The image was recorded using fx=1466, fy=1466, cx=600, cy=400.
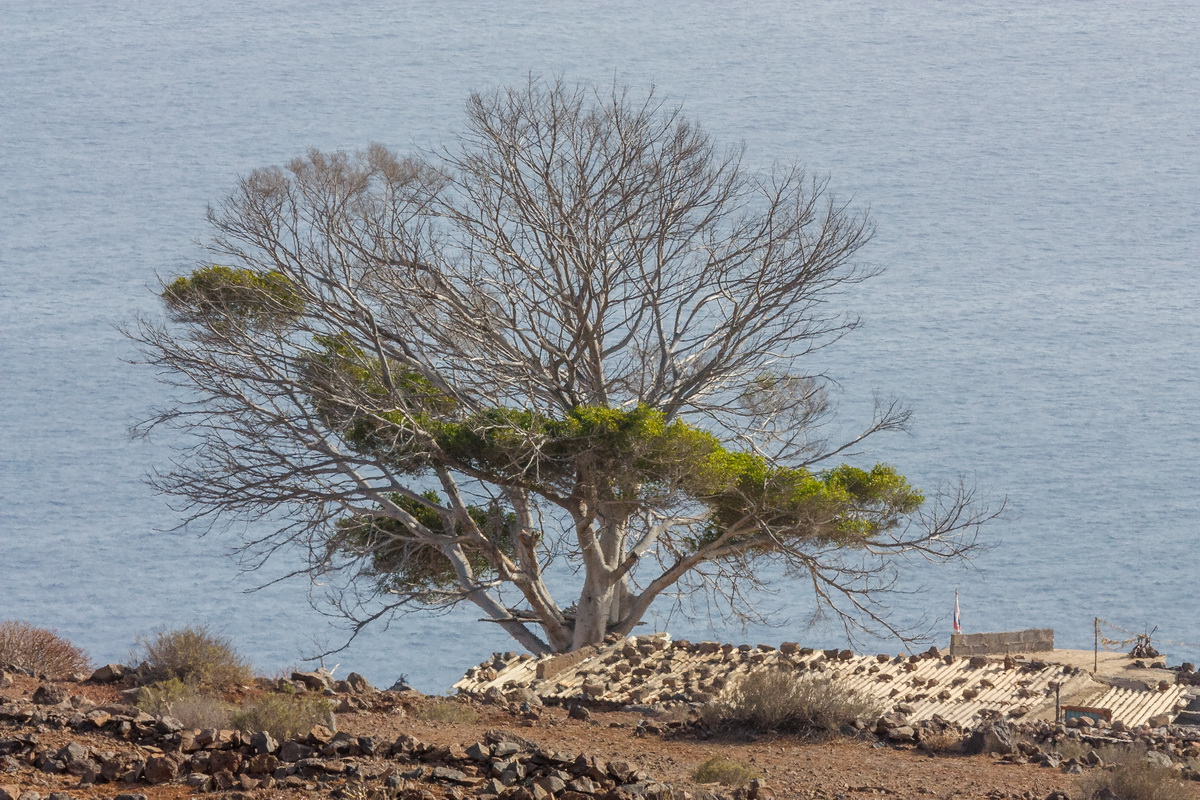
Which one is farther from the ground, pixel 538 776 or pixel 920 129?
pixel 920 129

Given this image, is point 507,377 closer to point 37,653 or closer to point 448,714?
point 37,653

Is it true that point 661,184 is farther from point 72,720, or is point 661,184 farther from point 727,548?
point 72,720

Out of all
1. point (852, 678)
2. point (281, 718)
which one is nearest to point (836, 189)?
point (852, 678)

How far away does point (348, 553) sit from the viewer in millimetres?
18922

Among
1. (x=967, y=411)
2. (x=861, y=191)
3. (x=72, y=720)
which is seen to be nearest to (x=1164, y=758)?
(x=72, y=720)

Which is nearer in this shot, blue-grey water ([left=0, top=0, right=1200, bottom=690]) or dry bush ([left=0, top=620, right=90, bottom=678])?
dry bush ([left=0, top=620, right=90, bottom=678])

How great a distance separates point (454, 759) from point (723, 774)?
1.58 meters

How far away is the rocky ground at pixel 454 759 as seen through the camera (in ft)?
24.6

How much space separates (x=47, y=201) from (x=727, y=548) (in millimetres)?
62029

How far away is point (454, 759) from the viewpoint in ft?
26.4

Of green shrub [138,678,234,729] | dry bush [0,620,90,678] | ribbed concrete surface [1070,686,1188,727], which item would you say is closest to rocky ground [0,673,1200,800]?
green shrub [138,678,234,729]

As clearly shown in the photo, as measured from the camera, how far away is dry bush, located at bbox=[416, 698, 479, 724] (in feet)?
34.8

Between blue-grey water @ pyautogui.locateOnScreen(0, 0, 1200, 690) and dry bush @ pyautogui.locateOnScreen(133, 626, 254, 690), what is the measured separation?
33594 millimetres

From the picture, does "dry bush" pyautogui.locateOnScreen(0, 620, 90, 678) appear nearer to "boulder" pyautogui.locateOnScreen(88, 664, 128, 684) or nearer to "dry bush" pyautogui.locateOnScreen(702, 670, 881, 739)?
"boulder" pyautogui.locateOnScreen(88, 664, 128, 684)
